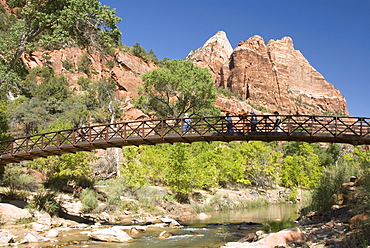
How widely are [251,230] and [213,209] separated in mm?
13315

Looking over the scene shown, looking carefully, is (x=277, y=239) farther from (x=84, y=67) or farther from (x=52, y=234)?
(x=84, y=67)

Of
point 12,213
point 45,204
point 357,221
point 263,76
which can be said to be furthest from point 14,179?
point 263,76

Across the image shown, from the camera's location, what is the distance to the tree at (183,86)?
40.3 metres

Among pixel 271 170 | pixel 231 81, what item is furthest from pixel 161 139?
pixel 231 81

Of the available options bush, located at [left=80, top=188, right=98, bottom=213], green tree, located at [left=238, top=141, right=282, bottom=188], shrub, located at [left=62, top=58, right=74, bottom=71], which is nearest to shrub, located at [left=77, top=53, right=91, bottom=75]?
shrub, located at [left=62, top=58, right=74, bottom=71]

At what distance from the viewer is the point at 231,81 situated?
482 ft

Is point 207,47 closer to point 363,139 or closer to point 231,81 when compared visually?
point 231,81

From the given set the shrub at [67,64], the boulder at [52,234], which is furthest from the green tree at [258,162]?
the shrub at [67,64]

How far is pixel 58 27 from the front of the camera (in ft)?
72.2

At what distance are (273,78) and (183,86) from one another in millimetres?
115718

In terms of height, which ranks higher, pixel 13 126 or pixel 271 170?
pixel 13 126

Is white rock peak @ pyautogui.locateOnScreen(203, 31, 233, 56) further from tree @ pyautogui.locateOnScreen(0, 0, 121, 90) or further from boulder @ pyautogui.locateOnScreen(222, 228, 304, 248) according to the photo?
boulder @ pyautogui.locateOnScreen(222, 228, 304, 248)

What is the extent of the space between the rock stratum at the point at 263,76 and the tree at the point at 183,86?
42971 mm

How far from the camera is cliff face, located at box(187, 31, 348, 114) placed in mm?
140625
